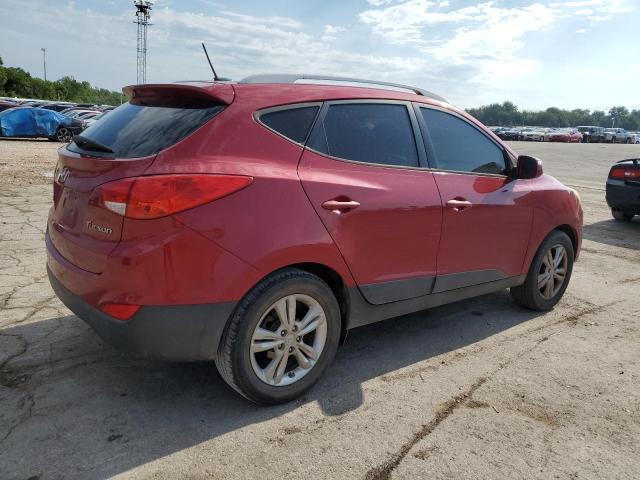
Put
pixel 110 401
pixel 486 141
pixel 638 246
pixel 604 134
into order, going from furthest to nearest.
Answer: pixel 604 134
pixel 638 246
pixel 486 141
pixel 110 401

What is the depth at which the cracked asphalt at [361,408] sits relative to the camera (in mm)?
2502

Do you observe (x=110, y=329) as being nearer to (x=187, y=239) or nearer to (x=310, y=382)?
(x=187, y=239)

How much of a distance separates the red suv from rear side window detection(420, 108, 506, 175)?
0.06ft

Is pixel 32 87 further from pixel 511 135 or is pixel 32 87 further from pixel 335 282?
pixel 335 282

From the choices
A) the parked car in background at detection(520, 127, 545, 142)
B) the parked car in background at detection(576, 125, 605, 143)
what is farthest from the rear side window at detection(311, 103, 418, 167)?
the parked car in background at detection(576, 125, 605, 143)

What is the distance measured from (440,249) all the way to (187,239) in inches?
71.5

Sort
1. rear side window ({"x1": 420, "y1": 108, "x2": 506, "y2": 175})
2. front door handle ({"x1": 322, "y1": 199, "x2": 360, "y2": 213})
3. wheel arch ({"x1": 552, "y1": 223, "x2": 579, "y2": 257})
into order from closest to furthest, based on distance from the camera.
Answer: front door handle ({"x1": 322, "y1": 199, "x2": 360, "y2": 213}) → rear side window ({"x1": 420, "y1": 108, "x2": 506, "y2": 175}) → wheel arch ({"x1": 552, "y1": 223, "x2": 579, "y2": 257})

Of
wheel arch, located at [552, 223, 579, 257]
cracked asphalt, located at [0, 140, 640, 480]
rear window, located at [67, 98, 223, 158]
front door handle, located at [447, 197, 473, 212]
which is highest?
rear window, located at [67, 98, 223, 158]

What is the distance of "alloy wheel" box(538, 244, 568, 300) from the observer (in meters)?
4.66

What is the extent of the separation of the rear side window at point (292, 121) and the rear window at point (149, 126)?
0.28 m

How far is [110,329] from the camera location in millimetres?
2602

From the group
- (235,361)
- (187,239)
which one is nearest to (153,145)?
(187,239)

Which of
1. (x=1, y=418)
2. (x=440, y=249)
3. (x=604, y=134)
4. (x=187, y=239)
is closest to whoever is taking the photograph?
(x=187, y=239)

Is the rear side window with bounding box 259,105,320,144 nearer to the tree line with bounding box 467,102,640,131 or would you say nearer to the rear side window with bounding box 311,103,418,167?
the rear side window with bounding box 311,103,418,167
